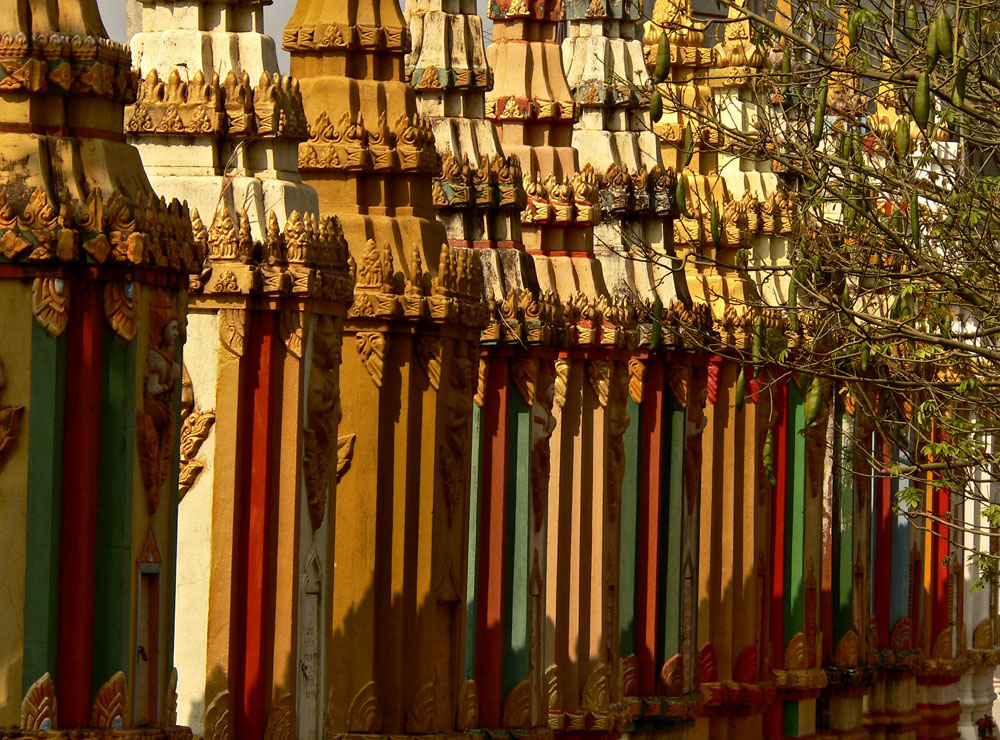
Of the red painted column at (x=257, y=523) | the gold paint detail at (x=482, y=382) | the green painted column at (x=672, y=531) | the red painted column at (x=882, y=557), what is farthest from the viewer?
the red painted column at (x=882, y=557)

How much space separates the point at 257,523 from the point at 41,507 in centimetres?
441

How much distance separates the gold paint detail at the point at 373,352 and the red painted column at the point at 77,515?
6.78 m

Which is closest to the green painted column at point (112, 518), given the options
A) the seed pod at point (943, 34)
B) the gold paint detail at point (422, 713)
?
the seed pod at point (943, 34)

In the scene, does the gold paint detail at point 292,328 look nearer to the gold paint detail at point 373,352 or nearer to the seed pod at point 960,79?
the gold paint detail at point 373,352

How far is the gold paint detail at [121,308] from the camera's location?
61.1 feet

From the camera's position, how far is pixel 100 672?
18672 mm

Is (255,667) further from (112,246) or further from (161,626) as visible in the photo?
(112,246)

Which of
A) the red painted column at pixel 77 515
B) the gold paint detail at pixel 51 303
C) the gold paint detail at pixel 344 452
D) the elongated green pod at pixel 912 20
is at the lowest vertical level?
the red painted column at pixel 77 515

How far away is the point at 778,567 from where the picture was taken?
4069 cm

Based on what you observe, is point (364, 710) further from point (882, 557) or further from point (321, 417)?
point (882, 557)

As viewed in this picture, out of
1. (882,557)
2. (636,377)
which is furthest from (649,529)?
(882,557)

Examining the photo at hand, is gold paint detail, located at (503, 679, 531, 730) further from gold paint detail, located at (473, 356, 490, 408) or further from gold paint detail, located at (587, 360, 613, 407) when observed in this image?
gold paint detail, located at (587, 360, 613, 407)

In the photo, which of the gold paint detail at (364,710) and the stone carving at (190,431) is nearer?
the stone carving at (190,431)

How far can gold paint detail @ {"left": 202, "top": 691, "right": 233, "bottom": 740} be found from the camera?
22.2m
